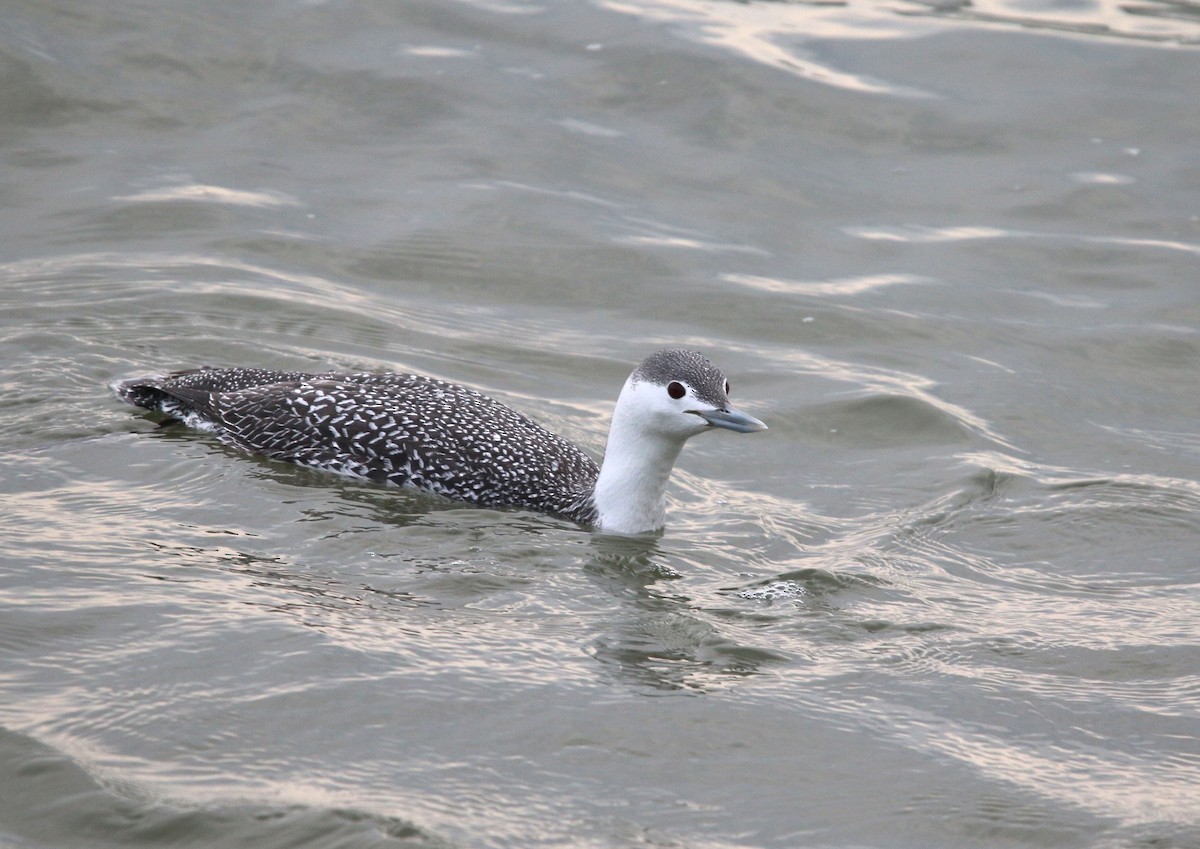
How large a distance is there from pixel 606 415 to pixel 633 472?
70.6 inches

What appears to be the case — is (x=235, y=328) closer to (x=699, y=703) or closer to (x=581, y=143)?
(x=581, y=143)

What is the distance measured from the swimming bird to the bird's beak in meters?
0.01

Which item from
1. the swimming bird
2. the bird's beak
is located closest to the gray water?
the swimming bird

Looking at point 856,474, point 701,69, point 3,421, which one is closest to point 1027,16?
point 701,69

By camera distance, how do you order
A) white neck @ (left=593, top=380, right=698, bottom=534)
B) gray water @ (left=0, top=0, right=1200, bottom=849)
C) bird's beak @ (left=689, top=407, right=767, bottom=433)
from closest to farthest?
gray water @ (left=0, top=0, right=1200, bottom=849) < bird's beak @ (left=689, top=407, right=767, bottom=433) < white neck @ (left=593, top=380, right=698, bottom=534)

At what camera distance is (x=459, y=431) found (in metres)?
8.75

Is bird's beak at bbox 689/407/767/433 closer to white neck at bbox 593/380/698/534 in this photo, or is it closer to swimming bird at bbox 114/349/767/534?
swimming bird at bbox 114/349/767/534

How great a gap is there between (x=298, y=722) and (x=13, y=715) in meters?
1.07

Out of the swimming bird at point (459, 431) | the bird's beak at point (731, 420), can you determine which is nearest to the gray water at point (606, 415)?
the swimming bird at point (459, 431)

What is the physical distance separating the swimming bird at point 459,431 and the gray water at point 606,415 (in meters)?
0.21

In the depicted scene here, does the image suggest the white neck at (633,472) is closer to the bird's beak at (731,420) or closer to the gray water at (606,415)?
the gray water at (606,415)

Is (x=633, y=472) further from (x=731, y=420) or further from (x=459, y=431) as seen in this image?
(x=459, y=431)

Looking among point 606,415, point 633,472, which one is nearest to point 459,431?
point 633,472

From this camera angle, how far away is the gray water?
5.82 meters
